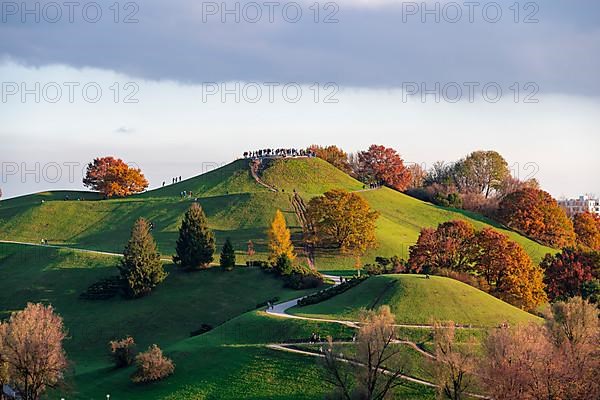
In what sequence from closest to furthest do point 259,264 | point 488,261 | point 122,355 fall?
point 122,355 < point 488,261 < point 259,264

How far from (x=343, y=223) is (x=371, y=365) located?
5066 centimetres

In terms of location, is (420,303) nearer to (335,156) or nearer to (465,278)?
(465,278)

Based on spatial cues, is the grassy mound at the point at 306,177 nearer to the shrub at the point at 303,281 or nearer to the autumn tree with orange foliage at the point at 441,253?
the shrub at the point at 303,281

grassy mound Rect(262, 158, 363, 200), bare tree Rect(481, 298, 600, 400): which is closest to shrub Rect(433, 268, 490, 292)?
bare tree Rect(481, 298, 600, 400)

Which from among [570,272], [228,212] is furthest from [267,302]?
[228,212]

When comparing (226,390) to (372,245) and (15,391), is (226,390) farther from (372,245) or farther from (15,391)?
(372,245)

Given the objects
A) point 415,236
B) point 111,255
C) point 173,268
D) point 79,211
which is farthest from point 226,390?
point 79,211

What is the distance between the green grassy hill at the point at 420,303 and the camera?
58.6 m

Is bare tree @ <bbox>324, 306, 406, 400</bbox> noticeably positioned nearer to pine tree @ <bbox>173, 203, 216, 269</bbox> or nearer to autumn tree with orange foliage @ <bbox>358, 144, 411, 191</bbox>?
pine tree @ <bbox>173, 203, 216, 269</bbox>

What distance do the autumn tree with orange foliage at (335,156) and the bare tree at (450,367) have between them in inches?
4252

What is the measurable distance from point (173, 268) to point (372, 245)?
27513 millimetres

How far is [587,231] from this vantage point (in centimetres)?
12419

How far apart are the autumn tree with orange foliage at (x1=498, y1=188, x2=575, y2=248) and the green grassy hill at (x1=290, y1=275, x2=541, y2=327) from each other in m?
56.0

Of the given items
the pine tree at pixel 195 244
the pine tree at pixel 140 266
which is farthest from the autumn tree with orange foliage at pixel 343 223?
the pine tree at pixel 140 266
